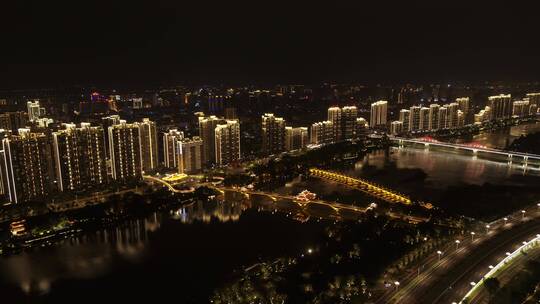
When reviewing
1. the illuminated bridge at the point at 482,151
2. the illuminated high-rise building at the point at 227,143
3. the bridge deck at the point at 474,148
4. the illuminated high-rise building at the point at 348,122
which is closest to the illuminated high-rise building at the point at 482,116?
the illuminated bridge at the point at 482,151

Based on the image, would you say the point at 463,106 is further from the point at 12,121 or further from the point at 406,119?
the point at 12,121

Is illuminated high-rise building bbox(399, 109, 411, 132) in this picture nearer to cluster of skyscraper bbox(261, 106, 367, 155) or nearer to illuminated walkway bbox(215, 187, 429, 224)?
cluster of skyscraper bbox(261, 106, 367, 155)

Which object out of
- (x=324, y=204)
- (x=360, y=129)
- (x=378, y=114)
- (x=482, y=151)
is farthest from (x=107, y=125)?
(x=378, y=114)

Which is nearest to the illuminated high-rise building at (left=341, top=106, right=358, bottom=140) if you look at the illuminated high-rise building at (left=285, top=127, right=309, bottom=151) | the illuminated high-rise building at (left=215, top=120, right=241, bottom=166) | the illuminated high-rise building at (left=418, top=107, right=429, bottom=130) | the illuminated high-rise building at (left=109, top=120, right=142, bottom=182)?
the illuminated high-rise building at (left=285, top=127, right=309, bottom=151)

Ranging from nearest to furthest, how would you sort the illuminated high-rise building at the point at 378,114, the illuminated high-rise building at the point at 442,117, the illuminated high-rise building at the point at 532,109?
the illuminated high-rise building at the point at 442,117 < the illuminated high-rise building at the point at 378,114 < the illuminated high-rise building at the point at 532,109

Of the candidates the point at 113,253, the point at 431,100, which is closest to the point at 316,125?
the point at 113,253

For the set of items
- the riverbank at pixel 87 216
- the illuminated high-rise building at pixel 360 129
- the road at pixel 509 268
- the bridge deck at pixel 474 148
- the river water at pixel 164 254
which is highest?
the illuminated high-rise building at pixel 360 129

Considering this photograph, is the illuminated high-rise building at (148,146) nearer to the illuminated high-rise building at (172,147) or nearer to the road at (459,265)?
the illuminated high-rise building at (172,147)
